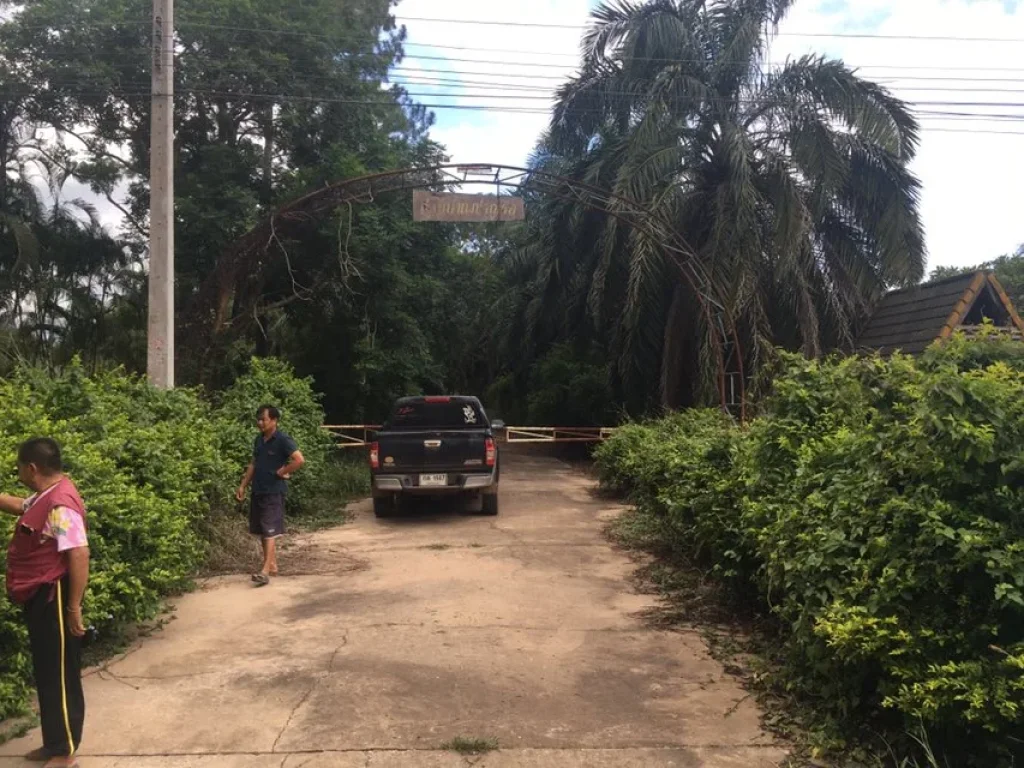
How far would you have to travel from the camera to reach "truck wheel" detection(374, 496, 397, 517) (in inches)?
465

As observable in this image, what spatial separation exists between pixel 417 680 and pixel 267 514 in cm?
326

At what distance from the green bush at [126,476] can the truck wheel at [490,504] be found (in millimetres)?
3358

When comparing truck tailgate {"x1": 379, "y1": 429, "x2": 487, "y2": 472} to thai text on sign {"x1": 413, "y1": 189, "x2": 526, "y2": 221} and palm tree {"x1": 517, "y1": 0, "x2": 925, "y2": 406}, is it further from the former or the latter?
palm tree {"x1": 517, "y1": 0, "x2": 925, "y2": 406}

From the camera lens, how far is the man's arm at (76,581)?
3.80m

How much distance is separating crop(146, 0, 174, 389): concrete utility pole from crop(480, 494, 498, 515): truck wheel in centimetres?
444

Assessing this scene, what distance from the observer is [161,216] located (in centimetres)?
1094

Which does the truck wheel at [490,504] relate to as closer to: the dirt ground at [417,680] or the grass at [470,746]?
the dirt ground at [417,680]

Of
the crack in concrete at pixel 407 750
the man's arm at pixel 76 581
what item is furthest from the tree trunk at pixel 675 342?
the man's arm at pixel 76 581

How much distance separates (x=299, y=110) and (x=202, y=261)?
4.38 metres

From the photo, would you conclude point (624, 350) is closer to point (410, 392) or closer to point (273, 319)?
point (410, 392)

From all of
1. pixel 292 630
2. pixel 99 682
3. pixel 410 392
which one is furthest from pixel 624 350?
pixel 99 682

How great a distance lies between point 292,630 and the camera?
241 inches

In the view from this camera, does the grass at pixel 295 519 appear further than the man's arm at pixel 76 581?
Yes

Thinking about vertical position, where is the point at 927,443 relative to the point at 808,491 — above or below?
above
